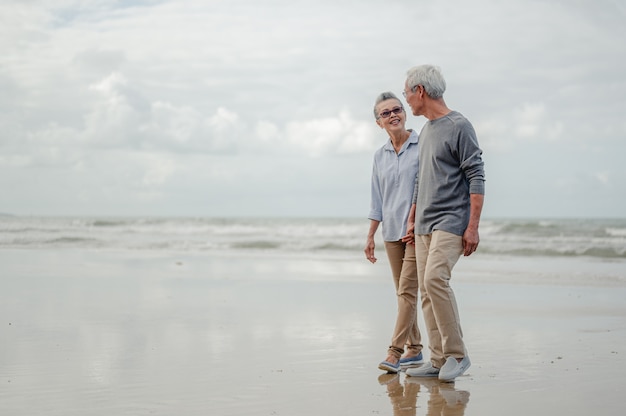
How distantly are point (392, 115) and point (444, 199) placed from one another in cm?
81

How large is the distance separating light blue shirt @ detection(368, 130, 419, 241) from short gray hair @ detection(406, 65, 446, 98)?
59 centimetres

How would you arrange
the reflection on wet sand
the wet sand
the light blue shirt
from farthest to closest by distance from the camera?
the light blue shirt
the wet sand
the reflection on wet sand

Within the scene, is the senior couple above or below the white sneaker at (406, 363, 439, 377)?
above

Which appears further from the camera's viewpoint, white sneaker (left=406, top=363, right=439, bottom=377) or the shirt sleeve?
the shirt sleeve

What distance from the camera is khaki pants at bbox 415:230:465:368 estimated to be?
13.6ft

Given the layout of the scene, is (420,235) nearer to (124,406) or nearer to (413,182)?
(413,182)

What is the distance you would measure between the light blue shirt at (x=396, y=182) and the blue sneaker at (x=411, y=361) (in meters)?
0.82

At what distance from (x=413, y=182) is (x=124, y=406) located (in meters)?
2.22

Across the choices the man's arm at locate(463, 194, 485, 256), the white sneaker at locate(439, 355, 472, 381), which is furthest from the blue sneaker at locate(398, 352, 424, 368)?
the man's arm at locate(463, 194, 485, 256)

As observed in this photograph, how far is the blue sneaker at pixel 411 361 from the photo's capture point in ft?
16.0

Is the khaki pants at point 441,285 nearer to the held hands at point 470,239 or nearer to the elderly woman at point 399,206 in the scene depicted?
the held hands at point 470,239

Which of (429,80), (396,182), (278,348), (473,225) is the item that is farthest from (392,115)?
(278,348)

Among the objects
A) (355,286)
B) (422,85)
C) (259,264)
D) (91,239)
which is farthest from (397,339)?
(91,239)

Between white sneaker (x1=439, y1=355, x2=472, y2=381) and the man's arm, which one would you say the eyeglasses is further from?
white sneaker (x1=439, y1=355, x2=472, y2=381)
